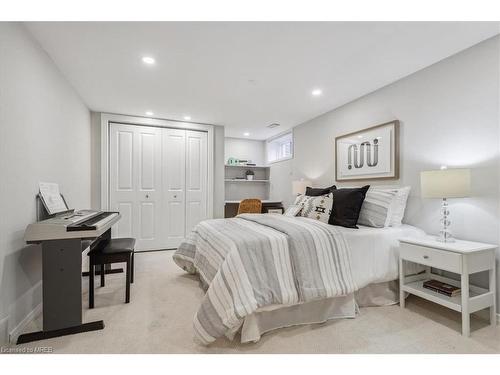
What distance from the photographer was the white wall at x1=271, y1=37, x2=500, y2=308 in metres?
2.06

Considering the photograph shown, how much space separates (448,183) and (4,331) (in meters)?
3.33

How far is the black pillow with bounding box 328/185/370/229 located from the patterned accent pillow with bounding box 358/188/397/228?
99mm

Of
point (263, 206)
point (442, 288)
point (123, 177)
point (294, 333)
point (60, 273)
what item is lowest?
point (294, 333)

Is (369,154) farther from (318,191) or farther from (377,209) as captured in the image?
(377,209)

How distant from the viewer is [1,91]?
163 centimetres

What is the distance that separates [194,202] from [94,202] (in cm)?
159

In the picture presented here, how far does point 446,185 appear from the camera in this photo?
202cm

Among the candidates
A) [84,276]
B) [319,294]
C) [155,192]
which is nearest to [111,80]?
[155,192]

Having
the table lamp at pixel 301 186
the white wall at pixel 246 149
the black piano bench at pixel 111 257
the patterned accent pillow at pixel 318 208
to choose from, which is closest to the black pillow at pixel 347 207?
the patterned accent pillow at pixel 318 208

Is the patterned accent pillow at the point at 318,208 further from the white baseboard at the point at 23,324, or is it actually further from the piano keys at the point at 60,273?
the white baseboard at the point at 23,324

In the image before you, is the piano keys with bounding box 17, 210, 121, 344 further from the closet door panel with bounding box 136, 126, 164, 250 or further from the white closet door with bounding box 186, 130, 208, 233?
the white closet door with bounding box 186, 130, 208, 233

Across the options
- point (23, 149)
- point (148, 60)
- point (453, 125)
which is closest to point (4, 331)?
point (23, 149)

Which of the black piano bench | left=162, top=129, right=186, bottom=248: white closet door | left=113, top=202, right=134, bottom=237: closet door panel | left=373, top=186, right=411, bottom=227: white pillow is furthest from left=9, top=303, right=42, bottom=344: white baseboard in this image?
left=373, top=186, right=411, bottom=227: white pillow
